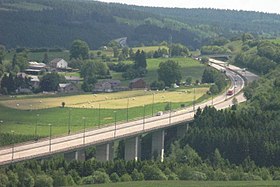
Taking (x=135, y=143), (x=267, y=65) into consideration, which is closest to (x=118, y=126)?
(x=135, y=143)

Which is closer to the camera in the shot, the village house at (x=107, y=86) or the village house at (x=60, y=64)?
the village house at (x=107, y=86)

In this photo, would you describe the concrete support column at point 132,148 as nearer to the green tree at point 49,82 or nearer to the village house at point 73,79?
the green tree at point 49,82

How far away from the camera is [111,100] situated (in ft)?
327

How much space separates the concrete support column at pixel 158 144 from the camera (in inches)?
2888

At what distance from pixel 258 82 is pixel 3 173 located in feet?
193

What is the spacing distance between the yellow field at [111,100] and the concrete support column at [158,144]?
16830 millimetres

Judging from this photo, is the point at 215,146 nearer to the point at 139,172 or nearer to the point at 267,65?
the point at 139,172

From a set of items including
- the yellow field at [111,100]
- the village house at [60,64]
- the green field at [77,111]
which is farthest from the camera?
the village house at [60,64]

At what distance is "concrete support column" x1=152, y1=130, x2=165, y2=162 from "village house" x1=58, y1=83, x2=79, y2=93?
108 feet

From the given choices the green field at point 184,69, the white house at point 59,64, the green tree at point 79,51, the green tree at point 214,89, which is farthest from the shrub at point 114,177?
the green tree at point 79,51

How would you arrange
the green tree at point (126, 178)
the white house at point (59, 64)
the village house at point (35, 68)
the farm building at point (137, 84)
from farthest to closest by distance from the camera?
the white house at point (59, 64)
the village house at point (35, 68)
the farm building at point (137, 84)
the green tree at point (126, 178)

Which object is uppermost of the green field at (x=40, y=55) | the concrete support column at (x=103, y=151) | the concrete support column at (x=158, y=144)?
the concrete support column at (x=103, y=151)

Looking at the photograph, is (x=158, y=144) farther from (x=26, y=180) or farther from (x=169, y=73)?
(x=169, y=73)

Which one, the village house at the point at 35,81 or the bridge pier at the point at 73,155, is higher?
the bridge pier at the point at 73,155
